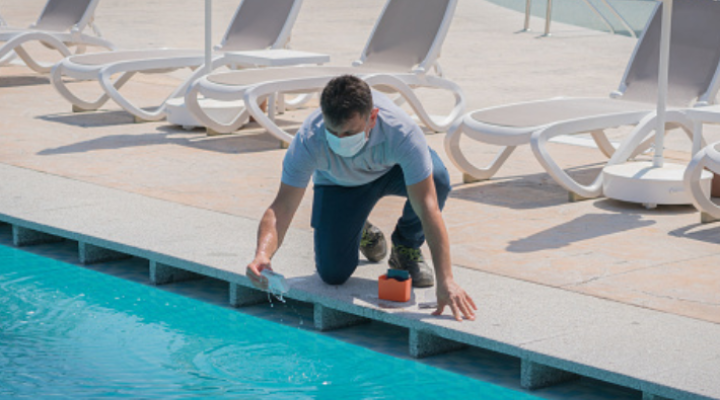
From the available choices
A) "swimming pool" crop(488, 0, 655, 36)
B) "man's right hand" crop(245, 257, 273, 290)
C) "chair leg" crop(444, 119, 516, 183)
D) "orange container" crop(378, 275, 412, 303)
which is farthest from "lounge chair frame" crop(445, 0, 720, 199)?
"swimming pool" crop(488, 0, 655, 36)

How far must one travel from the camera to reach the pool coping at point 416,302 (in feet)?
12.5

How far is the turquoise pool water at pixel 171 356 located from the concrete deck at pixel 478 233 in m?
0.18

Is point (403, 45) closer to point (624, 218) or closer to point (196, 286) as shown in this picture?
point (624, 218)

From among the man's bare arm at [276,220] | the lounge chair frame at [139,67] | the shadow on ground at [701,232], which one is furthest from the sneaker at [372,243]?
the lounge chair frame at [139,67]

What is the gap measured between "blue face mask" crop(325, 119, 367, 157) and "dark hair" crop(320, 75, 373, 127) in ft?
0.34

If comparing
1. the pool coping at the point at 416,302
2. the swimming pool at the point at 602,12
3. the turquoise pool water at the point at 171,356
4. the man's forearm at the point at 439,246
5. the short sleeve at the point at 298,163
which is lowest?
the turquoise pool water at the point at 171,356

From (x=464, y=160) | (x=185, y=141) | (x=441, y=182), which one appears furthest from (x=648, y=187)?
(x=185, y=141)

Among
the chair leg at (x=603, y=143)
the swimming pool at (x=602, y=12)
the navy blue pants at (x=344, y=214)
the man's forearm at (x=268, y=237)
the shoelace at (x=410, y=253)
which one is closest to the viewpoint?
the man's forearm at (x=268, y=237)

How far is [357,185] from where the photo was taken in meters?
4.64

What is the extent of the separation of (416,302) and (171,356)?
997 mm

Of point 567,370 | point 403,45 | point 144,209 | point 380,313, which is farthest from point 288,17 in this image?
point 567,370

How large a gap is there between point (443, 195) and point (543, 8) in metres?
17.0

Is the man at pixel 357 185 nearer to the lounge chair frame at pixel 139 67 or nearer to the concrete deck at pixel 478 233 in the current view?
the concrete deck at pixel 478 233

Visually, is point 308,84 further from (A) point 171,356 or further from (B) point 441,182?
(A) point 171,356
